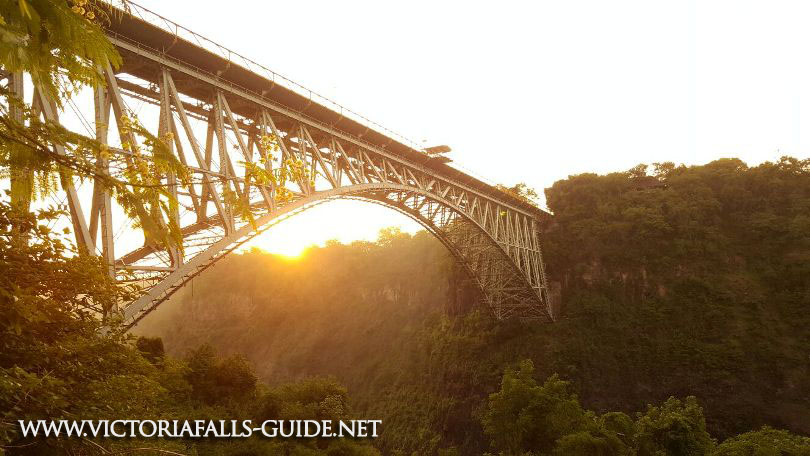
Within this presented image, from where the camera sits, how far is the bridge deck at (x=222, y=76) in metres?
12.0

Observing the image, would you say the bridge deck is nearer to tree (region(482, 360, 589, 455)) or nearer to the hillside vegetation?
tree (region(482, 360, 589, 455))

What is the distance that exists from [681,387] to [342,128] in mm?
25781

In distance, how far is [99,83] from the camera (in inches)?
150

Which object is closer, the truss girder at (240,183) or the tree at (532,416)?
the truss girder at (240,183)

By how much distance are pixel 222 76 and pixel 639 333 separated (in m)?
30.7

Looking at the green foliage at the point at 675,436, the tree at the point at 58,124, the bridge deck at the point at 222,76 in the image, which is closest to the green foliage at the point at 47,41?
the tree at the point at 58,124

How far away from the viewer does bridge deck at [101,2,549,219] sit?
11969 mm

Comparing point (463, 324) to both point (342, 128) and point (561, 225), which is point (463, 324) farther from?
point (342, 128)

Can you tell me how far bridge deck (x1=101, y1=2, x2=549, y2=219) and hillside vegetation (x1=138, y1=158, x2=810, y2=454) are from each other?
13.1m

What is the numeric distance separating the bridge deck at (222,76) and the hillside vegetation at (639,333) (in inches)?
516

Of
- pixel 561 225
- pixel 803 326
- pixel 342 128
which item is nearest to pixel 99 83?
pixel 342 128

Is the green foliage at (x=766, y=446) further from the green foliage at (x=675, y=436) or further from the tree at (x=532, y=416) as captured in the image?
the tree at (x=532, y=416)

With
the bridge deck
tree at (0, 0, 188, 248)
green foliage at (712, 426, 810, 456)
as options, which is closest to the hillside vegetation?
green foliage at (712, 426, 810, 456)

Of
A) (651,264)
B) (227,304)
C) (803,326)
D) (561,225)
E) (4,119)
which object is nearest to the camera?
(4,119)
